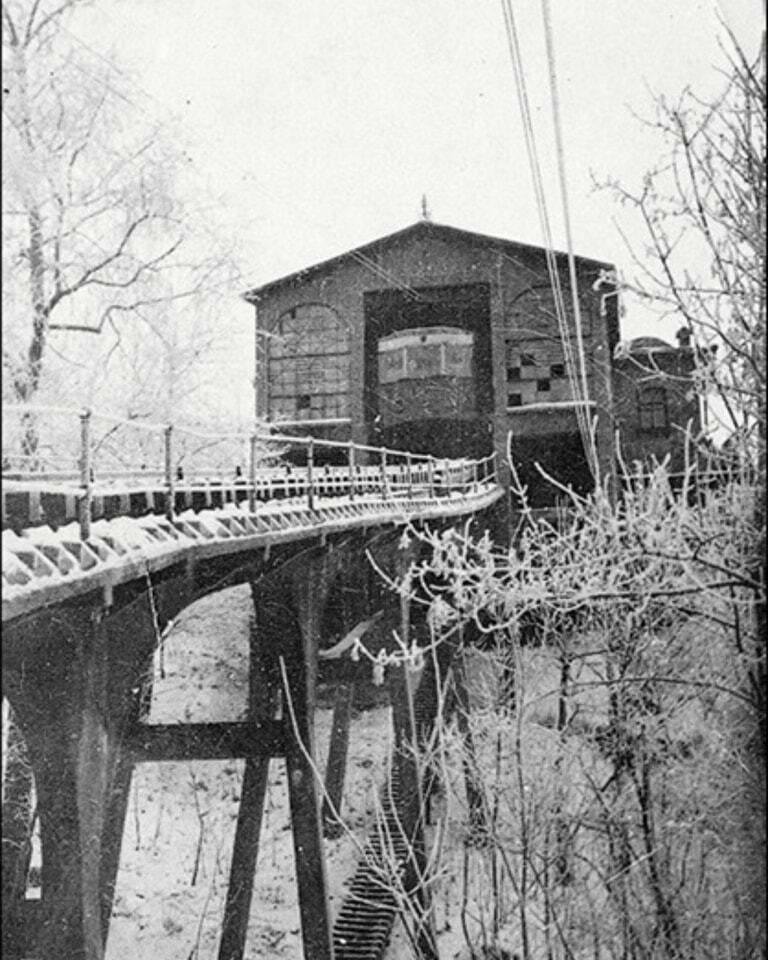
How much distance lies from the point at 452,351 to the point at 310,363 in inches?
159

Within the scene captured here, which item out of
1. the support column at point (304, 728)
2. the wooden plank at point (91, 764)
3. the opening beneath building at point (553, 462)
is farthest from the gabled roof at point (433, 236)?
the wooden plank at point (91, 764)

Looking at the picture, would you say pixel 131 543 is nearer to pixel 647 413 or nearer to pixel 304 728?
pixel 304 728

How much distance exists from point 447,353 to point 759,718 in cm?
1963

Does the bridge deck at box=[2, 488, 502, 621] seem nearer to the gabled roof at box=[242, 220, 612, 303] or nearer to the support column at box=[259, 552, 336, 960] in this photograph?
the support column at box=[259, 552, 336, 960]

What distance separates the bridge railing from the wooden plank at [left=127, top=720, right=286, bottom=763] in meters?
2.36

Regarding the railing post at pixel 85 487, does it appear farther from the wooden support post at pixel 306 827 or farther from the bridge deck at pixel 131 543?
the wooden support post at pixel 306 827

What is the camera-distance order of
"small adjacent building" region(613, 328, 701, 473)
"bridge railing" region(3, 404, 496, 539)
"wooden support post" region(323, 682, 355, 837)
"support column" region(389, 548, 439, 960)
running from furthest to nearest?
"small adjacent building" region(613, 328, 701, 473) → "wooden support post" region(323, 682, 355, 837) → "support column" region(389, 548, 439, 960) → "bridge railing" region(3, 404, 496, 539)

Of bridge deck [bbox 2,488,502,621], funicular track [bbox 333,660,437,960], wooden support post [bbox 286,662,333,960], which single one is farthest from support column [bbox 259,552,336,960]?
funicular track [bbox 333,660,437,960]

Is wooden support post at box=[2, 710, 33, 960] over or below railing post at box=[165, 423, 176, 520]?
below

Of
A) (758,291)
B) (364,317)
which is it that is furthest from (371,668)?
(758,291)

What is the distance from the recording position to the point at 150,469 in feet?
26.6

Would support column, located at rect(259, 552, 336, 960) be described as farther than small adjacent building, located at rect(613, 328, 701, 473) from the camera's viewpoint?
No

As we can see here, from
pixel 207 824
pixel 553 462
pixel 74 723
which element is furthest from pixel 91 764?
pixel 553 462

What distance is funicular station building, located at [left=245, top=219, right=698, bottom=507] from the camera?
22781 mm
